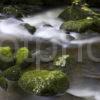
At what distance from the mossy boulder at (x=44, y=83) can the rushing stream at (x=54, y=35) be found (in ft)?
0.65

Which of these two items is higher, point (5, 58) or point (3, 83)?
point (5, 58)

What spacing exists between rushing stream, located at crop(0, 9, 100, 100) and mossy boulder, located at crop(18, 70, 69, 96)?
0.65 ft

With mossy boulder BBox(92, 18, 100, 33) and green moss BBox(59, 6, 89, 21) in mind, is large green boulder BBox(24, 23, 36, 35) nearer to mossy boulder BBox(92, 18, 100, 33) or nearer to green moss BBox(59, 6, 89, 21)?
green moss BBox(59, 6, 89, 21)

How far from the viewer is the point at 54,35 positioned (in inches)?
268

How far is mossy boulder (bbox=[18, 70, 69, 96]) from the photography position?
4.07 meters

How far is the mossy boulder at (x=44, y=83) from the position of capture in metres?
4.07

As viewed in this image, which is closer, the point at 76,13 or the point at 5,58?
the point at 5,58

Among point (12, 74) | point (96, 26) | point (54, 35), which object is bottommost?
point (54, 35)

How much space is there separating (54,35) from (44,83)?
288 centimetres

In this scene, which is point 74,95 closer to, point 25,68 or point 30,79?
point 30,79

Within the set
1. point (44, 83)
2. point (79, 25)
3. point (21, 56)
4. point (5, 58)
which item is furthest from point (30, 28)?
point (44, 83)

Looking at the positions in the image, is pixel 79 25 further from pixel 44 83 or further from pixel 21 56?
pixel 44 83

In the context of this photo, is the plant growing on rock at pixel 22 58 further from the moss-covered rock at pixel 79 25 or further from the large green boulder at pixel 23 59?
the moss-covered rock at pixel 79 25

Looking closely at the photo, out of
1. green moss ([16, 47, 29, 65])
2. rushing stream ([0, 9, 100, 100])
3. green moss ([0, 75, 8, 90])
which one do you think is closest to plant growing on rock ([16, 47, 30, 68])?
green moss ([16, 47, 29, 65])
